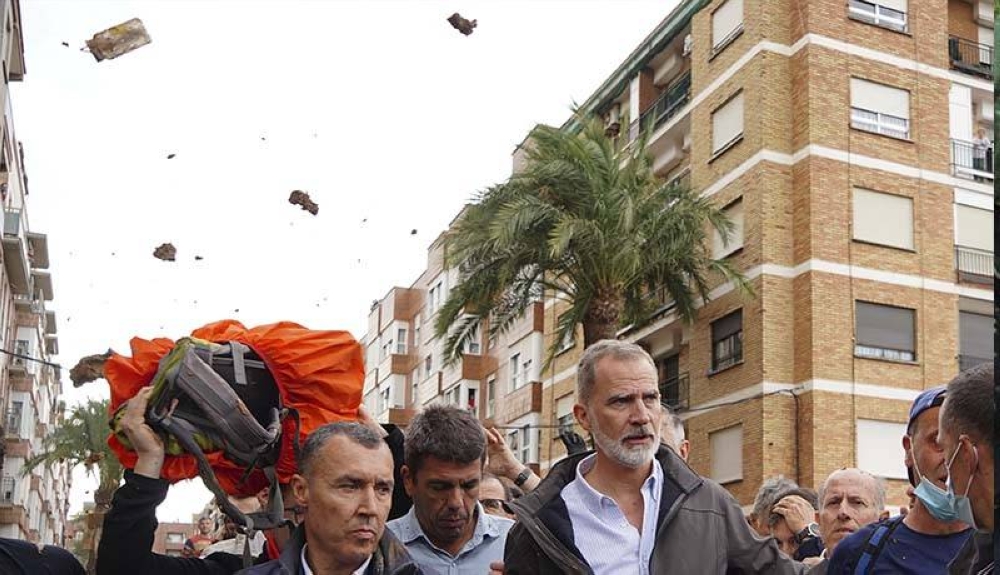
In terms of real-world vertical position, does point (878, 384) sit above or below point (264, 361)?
above

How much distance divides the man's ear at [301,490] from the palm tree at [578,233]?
18.7 m

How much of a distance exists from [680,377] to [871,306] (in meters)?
4.88

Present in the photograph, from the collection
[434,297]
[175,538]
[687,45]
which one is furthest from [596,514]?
[175,538]

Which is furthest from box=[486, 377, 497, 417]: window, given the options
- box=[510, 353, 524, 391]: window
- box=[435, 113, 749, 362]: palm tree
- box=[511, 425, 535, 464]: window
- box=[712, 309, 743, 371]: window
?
box=[435, 113, 749, 362]: palm tree

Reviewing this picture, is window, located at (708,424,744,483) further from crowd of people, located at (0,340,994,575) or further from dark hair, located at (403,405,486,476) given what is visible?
crowd of people, located at (0,340,994,575)

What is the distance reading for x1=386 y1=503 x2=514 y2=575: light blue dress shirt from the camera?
4.70m

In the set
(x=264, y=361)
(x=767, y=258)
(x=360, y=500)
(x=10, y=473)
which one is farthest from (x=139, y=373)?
(x=10, y=473)

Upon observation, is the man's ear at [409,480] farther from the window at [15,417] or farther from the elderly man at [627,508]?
the window at [15,417]

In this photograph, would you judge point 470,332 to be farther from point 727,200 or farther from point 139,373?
point 139,373

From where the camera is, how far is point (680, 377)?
3108cm

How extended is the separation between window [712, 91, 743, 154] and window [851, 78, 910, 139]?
2.45m

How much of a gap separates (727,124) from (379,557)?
27371 millimetres

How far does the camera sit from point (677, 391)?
3127 centimetres

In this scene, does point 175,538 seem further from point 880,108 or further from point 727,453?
point 880,108
